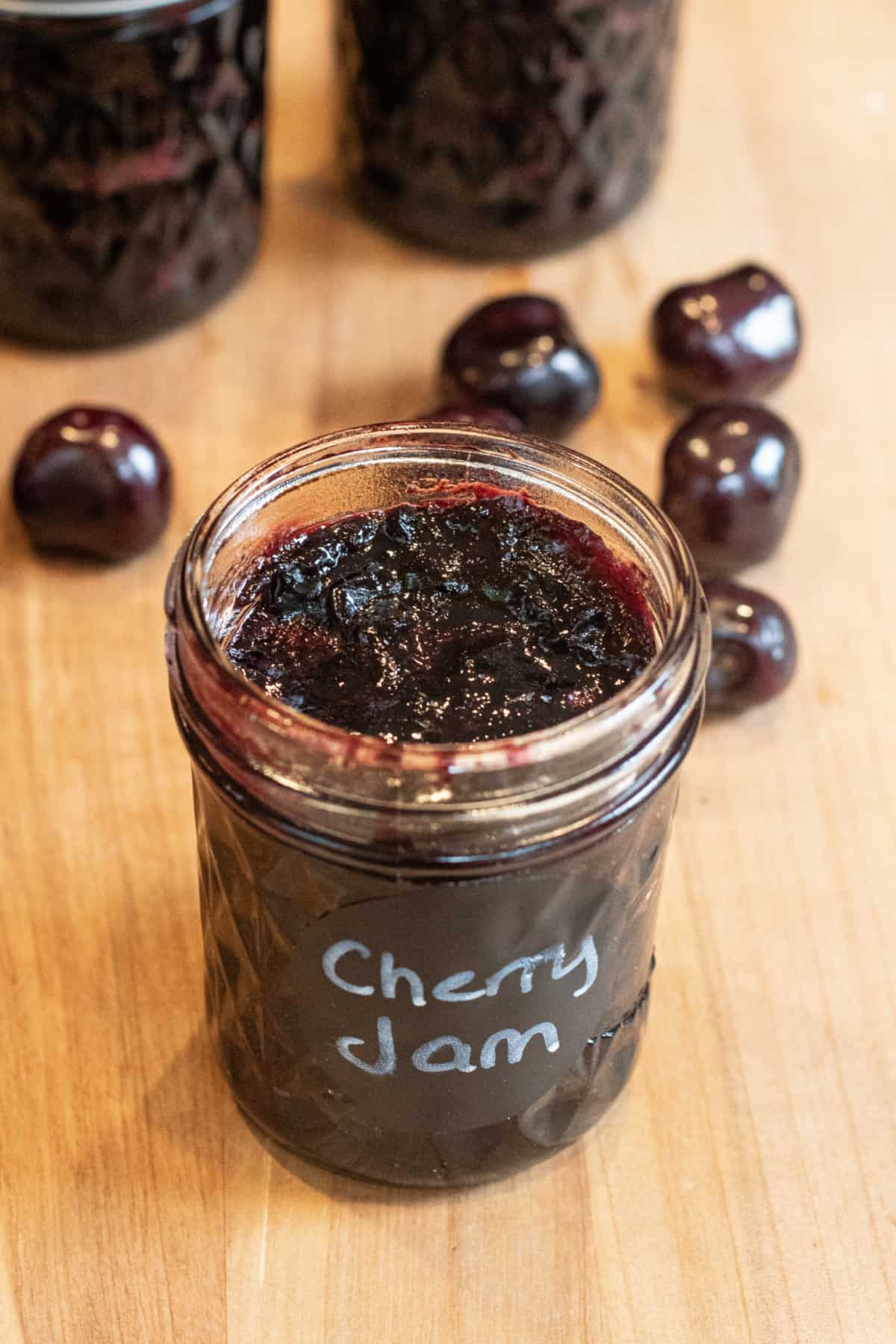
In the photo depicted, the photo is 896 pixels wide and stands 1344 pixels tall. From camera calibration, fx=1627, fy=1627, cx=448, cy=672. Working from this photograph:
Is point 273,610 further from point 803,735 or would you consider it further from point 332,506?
point 803,735

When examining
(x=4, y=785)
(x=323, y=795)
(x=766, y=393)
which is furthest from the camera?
(x=766, y=393)

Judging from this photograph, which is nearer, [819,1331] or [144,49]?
[819,1331]

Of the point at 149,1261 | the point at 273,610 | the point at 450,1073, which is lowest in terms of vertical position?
the point at 149,1261

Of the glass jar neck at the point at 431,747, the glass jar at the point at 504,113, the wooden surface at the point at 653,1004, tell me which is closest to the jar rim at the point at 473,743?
the glass jar neck at the point at 431,747

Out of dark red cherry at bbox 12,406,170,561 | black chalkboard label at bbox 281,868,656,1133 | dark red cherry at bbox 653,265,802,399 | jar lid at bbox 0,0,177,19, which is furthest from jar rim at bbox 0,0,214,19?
black chalkboard label at bbox 281,868,656,1133

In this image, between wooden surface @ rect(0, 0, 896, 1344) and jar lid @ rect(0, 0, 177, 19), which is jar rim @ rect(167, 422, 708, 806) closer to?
wooden surface @ rect(0, 0, 896, 1344)

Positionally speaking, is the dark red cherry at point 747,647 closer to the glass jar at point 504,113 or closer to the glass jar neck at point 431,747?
the glass jar neck at point 431,747

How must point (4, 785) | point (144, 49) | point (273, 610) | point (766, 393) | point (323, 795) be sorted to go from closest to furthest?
point (323, 795) → point (273, 610) → point (4, 785) → point (144, 49) → point (766, 393)

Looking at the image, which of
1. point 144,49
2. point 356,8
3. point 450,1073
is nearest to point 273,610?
point 450,1073
